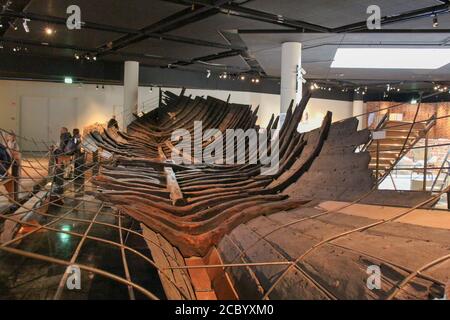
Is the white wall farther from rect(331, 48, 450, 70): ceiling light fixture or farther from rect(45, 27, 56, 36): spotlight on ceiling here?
rect(331, 48, 450, 70): ceiling light fixture

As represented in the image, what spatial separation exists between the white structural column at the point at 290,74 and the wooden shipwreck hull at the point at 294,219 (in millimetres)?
3977

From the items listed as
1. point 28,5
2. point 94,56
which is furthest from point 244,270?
point 94,56

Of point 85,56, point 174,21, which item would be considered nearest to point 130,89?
point 85,56

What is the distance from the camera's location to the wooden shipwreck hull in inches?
60.9

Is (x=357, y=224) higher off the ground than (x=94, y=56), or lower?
lower

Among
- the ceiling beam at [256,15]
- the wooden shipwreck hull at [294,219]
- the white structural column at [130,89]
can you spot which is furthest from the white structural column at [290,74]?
the white structural column at [130,89]

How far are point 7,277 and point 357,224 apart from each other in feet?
7.39

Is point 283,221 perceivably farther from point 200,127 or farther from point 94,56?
point 94,56

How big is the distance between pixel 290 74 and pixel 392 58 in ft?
11.7

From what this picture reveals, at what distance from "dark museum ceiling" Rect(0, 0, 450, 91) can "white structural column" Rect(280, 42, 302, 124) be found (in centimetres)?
24

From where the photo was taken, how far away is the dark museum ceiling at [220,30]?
23.7 feet

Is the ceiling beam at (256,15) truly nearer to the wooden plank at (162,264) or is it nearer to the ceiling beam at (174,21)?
the ceiling beam at (174,21)

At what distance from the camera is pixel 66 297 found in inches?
82.6
